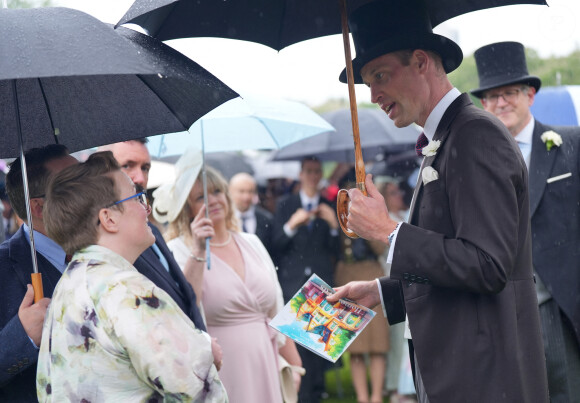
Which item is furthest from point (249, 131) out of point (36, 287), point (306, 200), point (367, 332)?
point (367, 332)

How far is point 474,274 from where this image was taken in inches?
107

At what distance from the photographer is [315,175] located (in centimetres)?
864

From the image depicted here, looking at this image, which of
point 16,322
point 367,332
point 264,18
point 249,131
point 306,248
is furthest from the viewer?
point 367,332

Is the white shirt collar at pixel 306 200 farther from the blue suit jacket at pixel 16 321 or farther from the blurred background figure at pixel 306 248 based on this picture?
the blue suit jacket at pixel 16 321

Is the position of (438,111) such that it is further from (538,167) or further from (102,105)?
(538,167)

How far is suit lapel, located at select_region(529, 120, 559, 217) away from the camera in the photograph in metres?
4.63

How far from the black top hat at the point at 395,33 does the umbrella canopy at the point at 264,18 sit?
31 centimetres

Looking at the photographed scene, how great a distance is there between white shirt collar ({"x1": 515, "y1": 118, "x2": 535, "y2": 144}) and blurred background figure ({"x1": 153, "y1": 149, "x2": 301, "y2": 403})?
1.90m

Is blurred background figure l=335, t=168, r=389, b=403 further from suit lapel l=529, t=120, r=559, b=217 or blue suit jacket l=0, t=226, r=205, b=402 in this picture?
Result: blue suit jacket l=0, t=226, r=205, b=402

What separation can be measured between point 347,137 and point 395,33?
639cm

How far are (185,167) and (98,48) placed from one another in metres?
2.53

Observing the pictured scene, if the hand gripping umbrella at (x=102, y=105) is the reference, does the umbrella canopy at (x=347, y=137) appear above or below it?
below

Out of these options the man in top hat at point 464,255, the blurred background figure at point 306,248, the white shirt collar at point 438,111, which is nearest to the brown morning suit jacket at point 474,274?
the man in top hat at point 464,255

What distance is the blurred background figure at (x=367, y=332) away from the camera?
329 inches
